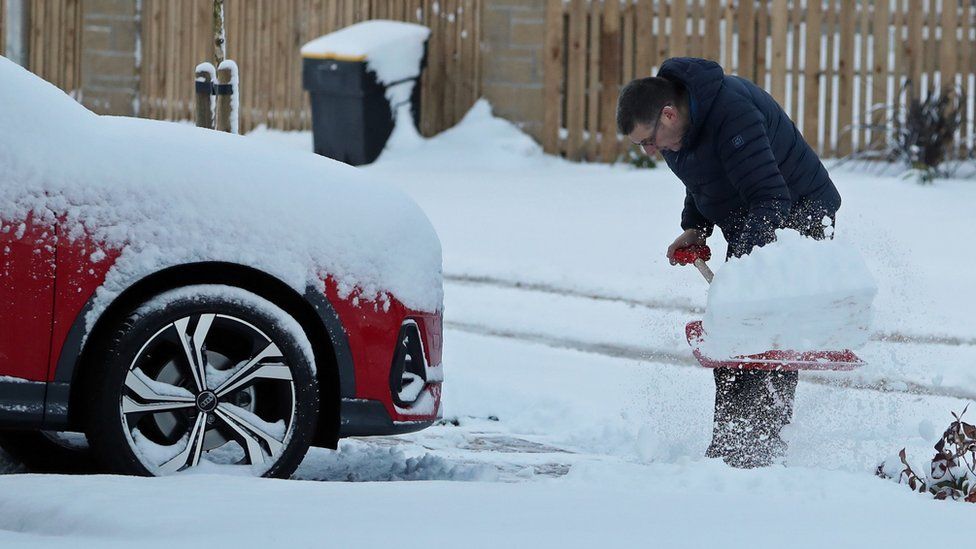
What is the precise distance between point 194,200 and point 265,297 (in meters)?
0.34

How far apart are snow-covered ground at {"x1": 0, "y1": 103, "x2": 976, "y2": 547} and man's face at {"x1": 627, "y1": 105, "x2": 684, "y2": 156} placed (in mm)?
951

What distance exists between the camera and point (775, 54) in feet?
45.6

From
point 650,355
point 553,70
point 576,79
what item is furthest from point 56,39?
point 650,355

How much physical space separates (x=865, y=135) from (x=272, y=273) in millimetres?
10693

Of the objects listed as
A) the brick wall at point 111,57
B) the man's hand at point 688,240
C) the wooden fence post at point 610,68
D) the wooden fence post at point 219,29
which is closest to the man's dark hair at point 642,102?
the man's hand at point 688,240

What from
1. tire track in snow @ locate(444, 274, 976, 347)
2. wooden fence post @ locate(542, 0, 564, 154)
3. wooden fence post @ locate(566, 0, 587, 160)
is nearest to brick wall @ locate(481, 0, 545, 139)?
wooden fence post @ locate(542, 0, 564, 154)

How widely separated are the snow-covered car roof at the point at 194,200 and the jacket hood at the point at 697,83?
1.03 m

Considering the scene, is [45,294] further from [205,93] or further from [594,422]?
[205,93]

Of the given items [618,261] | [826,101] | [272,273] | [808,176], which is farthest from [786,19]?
[272,273]

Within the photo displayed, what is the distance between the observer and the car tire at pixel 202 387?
4078mm

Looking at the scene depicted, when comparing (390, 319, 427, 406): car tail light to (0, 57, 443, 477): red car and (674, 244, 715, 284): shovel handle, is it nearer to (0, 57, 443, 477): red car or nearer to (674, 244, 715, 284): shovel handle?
(0, 57, 443, 477): red car

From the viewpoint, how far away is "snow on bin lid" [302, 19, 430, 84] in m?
14.5

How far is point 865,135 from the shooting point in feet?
45.7

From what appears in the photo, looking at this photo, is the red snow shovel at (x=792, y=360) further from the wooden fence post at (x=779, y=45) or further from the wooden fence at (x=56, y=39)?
the wooden fence at (x=56, y=39)
